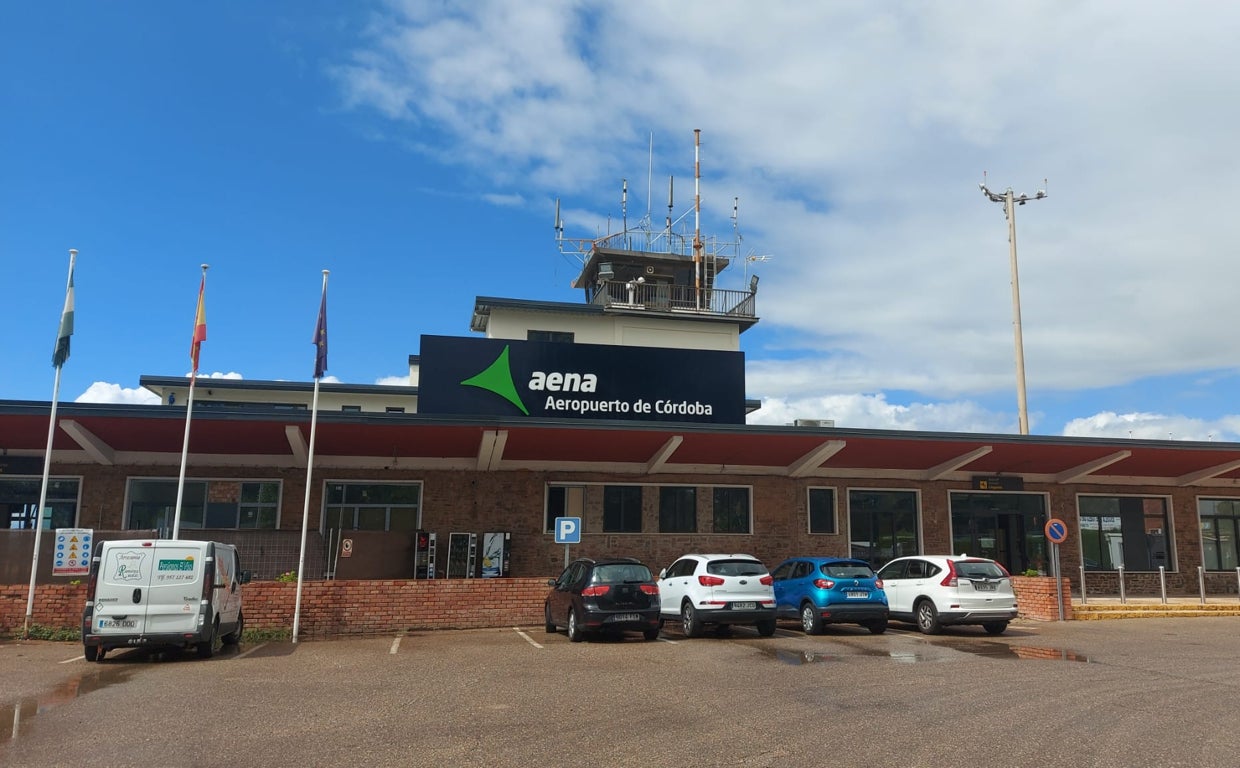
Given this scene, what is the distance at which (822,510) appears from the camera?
2514 cm

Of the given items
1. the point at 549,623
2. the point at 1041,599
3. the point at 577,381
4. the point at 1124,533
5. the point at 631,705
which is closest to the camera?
the point at 631,705

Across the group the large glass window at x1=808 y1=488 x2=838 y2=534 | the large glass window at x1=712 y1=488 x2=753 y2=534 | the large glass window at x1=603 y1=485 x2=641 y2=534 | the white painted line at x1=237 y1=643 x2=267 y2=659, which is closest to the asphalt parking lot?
the white painted line at x1=237 y1=643 x2=267 y2=659

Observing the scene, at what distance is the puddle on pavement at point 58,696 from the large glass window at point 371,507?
998cm

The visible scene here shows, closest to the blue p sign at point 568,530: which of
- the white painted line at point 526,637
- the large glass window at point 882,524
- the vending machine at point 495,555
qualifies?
the white painted line at point 526,637

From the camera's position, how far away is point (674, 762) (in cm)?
675

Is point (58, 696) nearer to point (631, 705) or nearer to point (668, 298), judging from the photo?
point (631, 705)

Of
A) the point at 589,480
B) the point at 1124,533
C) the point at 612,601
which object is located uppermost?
the point at 589,480

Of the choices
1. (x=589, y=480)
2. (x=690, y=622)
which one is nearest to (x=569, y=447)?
(x=589, y=480)

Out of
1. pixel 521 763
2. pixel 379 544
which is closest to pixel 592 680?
pixel 521 763

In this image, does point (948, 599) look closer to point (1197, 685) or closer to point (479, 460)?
point (1197, 685)

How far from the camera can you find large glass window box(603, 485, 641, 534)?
23.7 metres

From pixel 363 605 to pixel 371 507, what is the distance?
18.8ft

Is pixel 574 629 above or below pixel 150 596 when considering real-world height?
below

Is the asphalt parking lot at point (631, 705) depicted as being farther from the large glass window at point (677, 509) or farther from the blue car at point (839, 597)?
the large glass window at point (677, 509)
